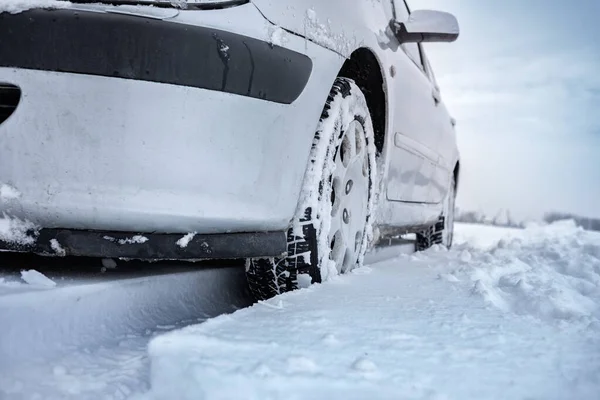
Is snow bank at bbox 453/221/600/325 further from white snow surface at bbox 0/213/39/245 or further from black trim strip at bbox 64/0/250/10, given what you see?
white snow surface at bbox 0/213/39/245

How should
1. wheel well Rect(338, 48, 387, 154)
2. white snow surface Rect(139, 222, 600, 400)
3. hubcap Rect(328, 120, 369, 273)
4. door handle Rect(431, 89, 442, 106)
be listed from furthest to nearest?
door handle Rect(431, 89, 442, 106) < wheel well Rect(338, 48, 387, 154) < hubcap Rect(328, 120, 369, 273) < white snow surface Rect(139, 222, 600, 400)

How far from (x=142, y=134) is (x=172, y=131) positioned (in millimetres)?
73

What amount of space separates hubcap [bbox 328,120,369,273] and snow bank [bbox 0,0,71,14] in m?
0.99

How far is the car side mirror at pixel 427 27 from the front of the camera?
2492mm

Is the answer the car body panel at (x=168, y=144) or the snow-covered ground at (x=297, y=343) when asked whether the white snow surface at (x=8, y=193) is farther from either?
the snow-covered ground at (x=297, y=343)

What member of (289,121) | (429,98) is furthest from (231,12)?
(429,98)

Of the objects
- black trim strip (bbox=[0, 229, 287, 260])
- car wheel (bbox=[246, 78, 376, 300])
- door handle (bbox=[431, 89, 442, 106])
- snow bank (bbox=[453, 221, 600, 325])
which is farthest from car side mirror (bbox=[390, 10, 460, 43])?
black trim strip (bbox=[0, 229, 287, 260])

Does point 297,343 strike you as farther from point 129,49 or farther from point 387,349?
point 129,49

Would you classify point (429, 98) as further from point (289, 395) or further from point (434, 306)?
point (289, 395)

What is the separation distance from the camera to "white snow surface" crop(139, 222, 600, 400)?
2.81 feet

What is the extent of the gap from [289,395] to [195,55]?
860mm

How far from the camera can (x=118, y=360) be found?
1.13m

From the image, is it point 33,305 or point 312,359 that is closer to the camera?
point 312,359

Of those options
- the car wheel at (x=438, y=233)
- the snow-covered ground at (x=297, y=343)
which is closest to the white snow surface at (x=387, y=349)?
the snow-covered ground at (x=297, y=343)
